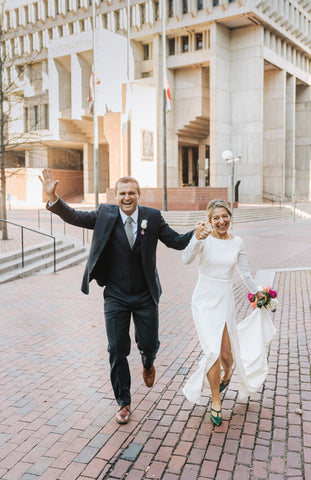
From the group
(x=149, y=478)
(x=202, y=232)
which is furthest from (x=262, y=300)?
(x=149, y=478)

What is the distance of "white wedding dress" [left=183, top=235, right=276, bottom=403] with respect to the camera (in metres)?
3.77

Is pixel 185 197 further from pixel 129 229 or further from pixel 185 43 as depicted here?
pixel 129 229

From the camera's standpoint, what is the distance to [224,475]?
3.15m

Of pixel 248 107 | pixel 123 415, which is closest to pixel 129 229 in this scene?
pixel 123 415

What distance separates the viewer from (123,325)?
3846mm

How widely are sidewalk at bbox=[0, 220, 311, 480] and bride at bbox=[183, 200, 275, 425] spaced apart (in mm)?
328

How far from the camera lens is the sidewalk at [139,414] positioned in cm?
329

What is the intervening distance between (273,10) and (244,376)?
46.7 metres

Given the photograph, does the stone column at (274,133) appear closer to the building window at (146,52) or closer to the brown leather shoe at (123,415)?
the building window at (146,52)

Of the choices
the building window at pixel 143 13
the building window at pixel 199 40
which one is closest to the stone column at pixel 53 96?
the building window at pixel 143 13

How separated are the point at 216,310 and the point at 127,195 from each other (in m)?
1.17

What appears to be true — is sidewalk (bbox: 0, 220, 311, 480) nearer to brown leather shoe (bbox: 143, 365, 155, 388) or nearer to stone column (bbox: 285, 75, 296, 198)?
brown leather shoe (bbox: 143, 365, 155, 388)

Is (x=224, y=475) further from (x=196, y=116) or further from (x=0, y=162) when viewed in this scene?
(x=196, y=116)

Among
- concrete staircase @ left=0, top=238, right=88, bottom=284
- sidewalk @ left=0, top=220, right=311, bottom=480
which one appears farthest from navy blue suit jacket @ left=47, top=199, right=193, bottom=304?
concrete staircase @ left=0, top=238, right=88, bottom=284
